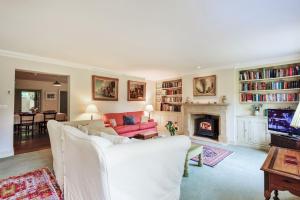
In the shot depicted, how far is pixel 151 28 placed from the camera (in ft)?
8.11

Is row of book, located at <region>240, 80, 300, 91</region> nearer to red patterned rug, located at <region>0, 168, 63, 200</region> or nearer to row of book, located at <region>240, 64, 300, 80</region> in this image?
row of book, located at <region>240, 64, 300, 80</region>

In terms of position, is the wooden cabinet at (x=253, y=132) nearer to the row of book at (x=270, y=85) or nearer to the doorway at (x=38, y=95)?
the row of book at (x=270, y=85)

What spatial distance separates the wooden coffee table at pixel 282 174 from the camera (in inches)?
50.4

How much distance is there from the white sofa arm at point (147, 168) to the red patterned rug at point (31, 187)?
1.38m

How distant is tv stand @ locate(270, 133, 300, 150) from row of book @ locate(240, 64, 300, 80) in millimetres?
1528

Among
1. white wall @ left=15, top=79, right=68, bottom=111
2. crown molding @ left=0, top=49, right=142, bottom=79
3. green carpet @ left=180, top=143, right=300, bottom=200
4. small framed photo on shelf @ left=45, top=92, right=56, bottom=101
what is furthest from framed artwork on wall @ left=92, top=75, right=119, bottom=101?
small framed photo on shelf @ left=45, top=92, right=56, bottom=101

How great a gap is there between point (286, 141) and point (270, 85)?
61.1 inches

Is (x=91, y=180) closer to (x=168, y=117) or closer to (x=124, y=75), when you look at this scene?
(x=124, y=75)

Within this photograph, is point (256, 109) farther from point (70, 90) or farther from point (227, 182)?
point (70, 90)

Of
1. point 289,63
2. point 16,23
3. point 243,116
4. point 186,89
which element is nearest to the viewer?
point 16,23

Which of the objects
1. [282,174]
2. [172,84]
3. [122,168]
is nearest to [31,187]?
[122,168]

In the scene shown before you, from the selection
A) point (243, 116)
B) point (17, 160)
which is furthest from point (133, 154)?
point (243, 116)

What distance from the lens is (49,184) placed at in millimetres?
2410

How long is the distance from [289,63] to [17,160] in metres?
6.74
